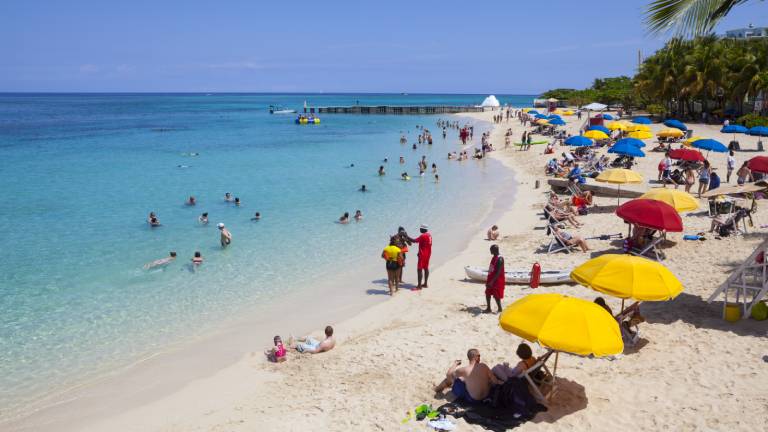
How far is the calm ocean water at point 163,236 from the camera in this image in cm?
1052

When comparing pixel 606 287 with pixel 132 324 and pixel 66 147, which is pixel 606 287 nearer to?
pixel 132 324

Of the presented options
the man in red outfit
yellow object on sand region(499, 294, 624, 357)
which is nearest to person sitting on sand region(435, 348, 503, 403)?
yellow object on sand region(499, 294, 624, 357)

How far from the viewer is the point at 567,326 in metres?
6.14

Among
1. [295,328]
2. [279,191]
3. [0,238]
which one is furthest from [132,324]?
[279,191]

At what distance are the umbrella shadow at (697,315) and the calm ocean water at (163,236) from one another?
7.78 metres

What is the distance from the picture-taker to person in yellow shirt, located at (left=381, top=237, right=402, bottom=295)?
11579mm

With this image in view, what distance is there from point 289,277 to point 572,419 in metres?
8.71

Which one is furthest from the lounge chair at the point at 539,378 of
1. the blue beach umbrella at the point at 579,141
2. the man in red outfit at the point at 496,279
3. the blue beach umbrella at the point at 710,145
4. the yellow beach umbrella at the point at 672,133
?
the yellow beach umbrella at the point at 672,133

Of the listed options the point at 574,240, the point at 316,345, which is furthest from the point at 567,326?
the point at 574,240

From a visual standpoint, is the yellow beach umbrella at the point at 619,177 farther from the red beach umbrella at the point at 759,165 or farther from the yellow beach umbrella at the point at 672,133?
the yellow beach umbrella at the point at 672,133

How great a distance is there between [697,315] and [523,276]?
3.47 meters

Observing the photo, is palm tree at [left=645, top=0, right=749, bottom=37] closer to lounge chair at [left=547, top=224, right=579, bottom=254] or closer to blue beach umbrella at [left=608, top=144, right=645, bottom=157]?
lounge chair at [left=547, top=224, right=579, bottom=254]

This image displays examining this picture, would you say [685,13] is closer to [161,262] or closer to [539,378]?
[539,378]

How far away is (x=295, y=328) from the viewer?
10.7 meters
